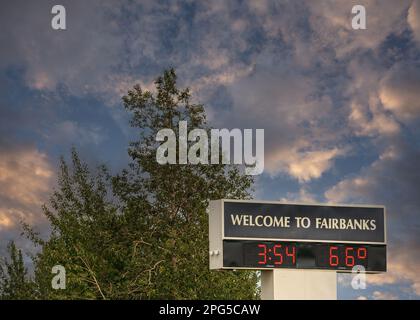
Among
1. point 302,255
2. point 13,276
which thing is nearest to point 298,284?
point 302,255

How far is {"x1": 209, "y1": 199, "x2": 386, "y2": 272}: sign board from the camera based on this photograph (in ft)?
75.0

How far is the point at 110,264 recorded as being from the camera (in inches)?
1603

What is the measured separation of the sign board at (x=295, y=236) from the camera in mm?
22859

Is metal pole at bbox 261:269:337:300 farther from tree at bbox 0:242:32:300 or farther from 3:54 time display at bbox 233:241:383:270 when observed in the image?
tree at bbox 0:242:32:300

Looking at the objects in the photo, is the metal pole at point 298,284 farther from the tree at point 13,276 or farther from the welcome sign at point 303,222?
the tree at point 13,276

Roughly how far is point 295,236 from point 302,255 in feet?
1.86

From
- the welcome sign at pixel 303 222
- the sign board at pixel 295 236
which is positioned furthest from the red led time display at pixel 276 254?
the welcome sign at pixel 303 222

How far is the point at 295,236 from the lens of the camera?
23.3 metres

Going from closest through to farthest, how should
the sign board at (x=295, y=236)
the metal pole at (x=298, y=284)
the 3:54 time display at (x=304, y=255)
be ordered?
the sign board at (x=295, y=236), the 3:54 time display at (x=304, y=255), the metal pole at (x=298, y=284)

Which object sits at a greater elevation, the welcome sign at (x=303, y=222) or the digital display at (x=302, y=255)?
the welcome sign at (x=303, y=222)

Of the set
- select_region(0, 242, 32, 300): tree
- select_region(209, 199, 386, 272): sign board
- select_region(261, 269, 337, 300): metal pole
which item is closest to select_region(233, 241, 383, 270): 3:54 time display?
select_region(209, 199, 386, 272): sign board

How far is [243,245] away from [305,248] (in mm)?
1779
